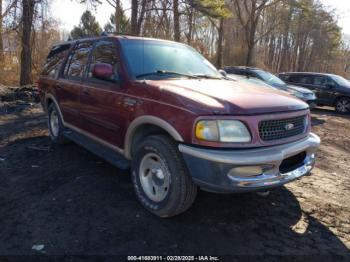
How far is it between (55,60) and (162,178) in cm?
369

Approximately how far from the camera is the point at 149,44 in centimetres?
432

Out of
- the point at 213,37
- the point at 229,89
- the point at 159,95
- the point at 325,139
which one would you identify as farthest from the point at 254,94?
the point at 213,37

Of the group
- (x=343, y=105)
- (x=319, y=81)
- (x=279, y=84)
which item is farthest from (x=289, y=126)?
(x=319, y=81)

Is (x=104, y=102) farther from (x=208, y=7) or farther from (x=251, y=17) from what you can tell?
(x=251, y=17)

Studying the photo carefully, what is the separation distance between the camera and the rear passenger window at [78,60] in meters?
4.82

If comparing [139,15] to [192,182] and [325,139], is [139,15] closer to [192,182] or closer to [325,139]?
[325,139]

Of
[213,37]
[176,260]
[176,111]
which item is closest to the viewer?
[176,260]

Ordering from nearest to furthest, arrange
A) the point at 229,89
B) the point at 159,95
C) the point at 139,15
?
the point at 159,95
the point at 229,89
the point at 139,15

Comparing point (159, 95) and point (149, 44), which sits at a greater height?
point (149, 44)

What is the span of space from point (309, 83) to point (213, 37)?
84.9 feet

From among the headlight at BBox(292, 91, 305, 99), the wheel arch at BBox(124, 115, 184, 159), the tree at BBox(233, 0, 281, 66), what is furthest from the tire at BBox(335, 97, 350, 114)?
the tree at BBox(233, 0, 281, 66)

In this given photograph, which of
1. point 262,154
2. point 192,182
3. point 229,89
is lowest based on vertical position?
point 192,182

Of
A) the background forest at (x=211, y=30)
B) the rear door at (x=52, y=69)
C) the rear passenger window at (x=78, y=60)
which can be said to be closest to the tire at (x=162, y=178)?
the rear passenger window at (x=78, y=60)

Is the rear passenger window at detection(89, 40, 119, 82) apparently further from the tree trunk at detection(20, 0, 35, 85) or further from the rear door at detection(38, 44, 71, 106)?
the tree trunk at detection(20, 0, 35, 85)
